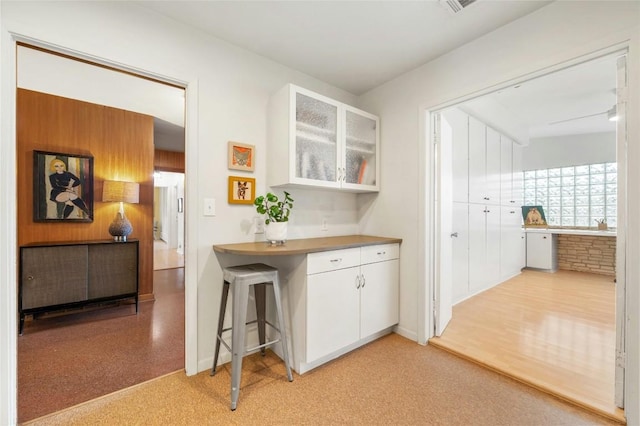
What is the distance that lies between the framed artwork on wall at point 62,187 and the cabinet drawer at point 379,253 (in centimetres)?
333

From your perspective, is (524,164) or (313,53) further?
(524,164)

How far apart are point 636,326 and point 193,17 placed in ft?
10.7

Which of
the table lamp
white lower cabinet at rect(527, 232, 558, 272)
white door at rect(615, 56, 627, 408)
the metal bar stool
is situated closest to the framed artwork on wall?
the table lamp

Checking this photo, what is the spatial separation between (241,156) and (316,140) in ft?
→ 2.10

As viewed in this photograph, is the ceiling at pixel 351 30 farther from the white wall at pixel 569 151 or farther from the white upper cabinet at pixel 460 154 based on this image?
the white wall at pixel 569 151

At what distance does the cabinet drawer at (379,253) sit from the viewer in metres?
2.31

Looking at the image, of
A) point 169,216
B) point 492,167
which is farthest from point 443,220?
point 169,216

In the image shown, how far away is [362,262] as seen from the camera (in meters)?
2.29

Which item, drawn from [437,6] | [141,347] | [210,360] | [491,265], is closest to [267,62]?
[437,6]

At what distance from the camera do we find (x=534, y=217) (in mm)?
5684

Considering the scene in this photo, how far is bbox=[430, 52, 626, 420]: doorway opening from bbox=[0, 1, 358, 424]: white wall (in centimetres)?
147

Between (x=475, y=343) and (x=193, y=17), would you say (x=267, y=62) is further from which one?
(x=475, y=343)

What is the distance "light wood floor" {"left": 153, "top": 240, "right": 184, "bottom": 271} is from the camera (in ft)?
19.7

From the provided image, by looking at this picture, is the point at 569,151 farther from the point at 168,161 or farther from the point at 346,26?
the point at 168,161
